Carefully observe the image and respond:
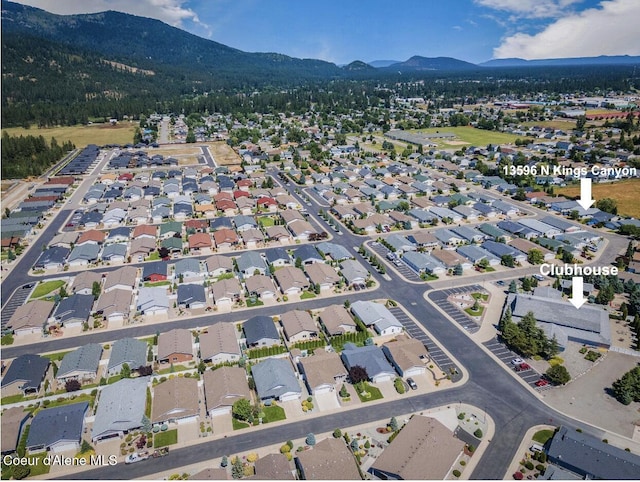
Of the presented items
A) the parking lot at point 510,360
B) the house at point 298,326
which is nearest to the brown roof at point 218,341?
the house at point 298,326

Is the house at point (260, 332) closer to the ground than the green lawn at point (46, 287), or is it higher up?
closer to the ground

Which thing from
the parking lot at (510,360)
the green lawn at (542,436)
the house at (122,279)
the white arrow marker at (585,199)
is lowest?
the green lawn at (542,436)

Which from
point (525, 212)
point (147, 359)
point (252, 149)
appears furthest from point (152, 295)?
point (252, 149)

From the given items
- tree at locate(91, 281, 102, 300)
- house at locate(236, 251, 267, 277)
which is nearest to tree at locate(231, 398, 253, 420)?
house at locate(236, 251, 267, 277)

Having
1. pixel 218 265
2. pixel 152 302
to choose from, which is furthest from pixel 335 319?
pixel 152 302

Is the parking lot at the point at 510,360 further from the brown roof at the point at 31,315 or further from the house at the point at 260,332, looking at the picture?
the brown roof at the point at 31,315
